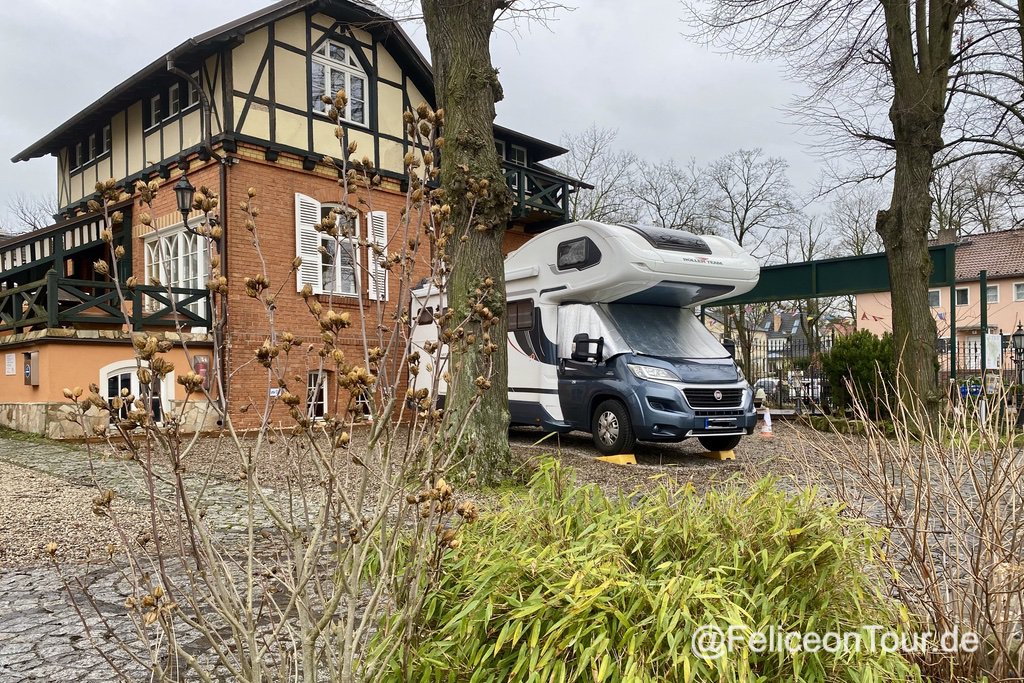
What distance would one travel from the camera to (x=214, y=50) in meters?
13.5

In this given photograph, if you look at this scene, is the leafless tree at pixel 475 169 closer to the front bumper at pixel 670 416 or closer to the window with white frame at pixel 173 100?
the front bumper at pixel 670 416

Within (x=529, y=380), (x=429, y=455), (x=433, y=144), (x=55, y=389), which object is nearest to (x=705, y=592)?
(x=429, y=455)

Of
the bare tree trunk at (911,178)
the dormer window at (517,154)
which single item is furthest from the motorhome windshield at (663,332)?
the dormer window at (517,154)

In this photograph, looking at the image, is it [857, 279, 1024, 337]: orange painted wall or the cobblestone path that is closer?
the cobblestone path

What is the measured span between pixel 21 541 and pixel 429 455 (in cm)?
480

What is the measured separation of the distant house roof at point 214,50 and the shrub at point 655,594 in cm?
989

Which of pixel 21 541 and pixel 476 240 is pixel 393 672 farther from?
pixel 476 240

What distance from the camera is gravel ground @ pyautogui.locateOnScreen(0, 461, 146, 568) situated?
527cm

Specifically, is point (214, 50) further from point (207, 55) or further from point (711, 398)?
point (711, 398)

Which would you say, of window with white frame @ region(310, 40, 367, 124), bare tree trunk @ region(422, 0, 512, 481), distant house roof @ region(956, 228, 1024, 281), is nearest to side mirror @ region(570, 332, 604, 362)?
bare tree trunk @ region(422, 0, 512, 481)

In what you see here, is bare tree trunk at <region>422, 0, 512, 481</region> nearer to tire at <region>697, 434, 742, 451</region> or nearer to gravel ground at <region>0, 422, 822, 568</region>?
gravel ground at <region>0, 422, 822, 568</region>

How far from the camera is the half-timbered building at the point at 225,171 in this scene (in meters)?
12.7

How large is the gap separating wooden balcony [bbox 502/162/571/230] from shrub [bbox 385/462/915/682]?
640 inches

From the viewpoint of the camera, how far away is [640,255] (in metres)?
9.62
